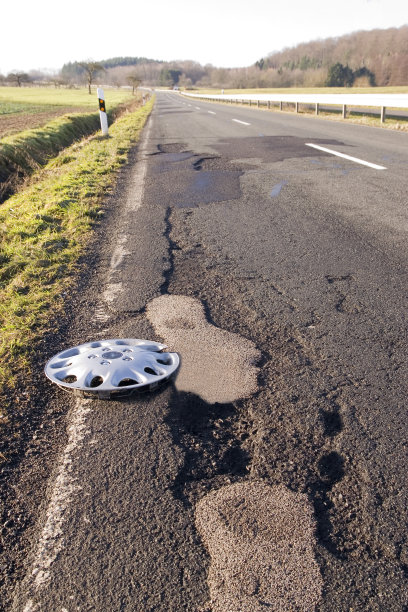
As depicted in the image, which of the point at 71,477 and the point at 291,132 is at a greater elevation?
the point at 291,132

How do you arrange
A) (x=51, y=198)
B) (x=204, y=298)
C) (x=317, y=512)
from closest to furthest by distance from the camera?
(x=317, y=512)
(x=204, y=298)
(x=51, y=198)

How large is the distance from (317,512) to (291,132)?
12.8 metres

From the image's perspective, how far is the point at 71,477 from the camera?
1750 millimetres

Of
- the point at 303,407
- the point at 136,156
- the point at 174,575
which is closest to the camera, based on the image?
the point at 174,575

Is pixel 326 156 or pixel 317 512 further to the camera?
pixel 326 156

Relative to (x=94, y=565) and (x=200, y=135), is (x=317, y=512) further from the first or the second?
(x=200, y=135)

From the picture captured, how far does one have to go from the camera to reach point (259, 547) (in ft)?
4.82

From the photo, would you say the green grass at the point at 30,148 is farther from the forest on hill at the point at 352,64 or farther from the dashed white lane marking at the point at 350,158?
the forest on hill at the point at 352,64

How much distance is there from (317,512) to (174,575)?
52 cm

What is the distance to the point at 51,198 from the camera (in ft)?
21.7

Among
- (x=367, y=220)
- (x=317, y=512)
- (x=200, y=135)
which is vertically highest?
(x=200, y=135)

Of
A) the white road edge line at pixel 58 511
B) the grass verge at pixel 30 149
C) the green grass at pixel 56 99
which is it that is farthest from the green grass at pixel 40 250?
the green grass at pixel 56 99

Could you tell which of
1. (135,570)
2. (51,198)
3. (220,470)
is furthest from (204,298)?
(51,198)

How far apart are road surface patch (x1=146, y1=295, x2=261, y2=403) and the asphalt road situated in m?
0.02
